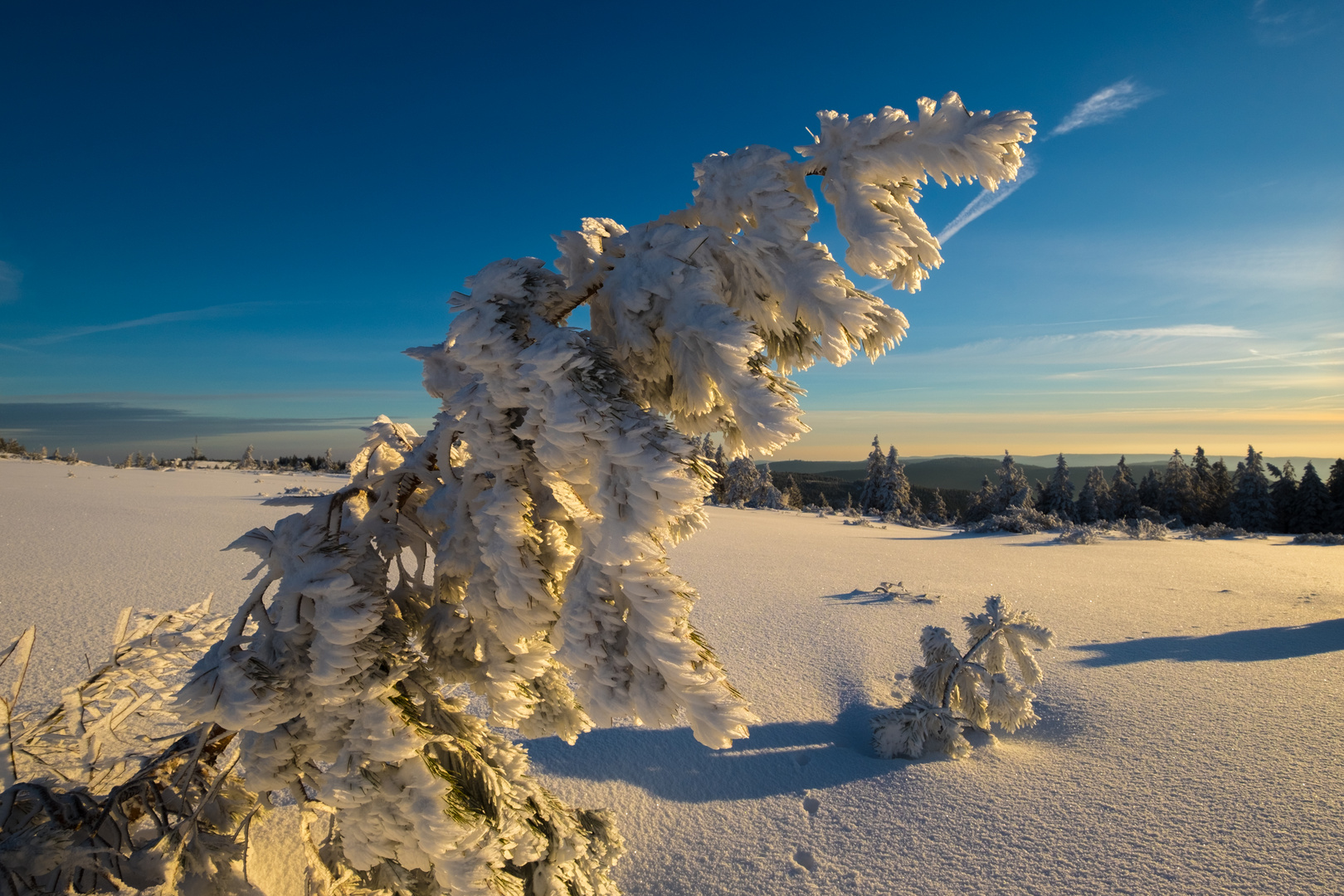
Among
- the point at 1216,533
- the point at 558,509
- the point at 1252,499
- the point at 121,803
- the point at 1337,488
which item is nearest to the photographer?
the point at 558,509

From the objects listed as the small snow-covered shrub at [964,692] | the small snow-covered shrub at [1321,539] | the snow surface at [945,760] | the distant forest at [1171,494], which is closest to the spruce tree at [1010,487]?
the distant forest at [1171,494]

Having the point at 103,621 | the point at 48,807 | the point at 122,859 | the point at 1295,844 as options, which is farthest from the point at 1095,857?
the point at 103,621

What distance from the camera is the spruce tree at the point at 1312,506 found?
27594mm

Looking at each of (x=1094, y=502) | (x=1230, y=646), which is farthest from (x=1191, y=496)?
(x=1230, y=646)

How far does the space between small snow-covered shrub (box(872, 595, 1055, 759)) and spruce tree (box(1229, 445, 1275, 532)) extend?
120ft

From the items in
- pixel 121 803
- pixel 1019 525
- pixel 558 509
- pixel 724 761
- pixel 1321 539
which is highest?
pixel 558 509

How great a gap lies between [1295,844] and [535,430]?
3.45m

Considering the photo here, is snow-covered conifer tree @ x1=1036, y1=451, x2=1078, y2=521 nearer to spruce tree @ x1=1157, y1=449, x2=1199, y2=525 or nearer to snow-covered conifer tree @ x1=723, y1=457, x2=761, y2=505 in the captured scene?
spruce tree @ x1=1157, y1=449, x2=1199, y2=525

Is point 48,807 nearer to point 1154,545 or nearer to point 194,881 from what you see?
point 194,881

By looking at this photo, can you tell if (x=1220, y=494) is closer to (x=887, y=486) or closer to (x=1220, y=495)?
(x=1220, y=495)

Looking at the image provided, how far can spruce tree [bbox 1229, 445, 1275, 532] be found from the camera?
99.6 ft

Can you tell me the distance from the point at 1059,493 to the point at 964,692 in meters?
40.7

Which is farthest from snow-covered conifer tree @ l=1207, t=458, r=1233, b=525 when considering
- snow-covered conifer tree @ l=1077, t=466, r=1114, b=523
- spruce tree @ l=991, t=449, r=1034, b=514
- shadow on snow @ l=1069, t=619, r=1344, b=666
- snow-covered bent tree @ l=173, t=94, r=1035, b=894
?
snow-covered bent tree @ l=173, t=94, r=1035, b=894

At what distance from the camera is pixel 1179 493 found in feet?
117
